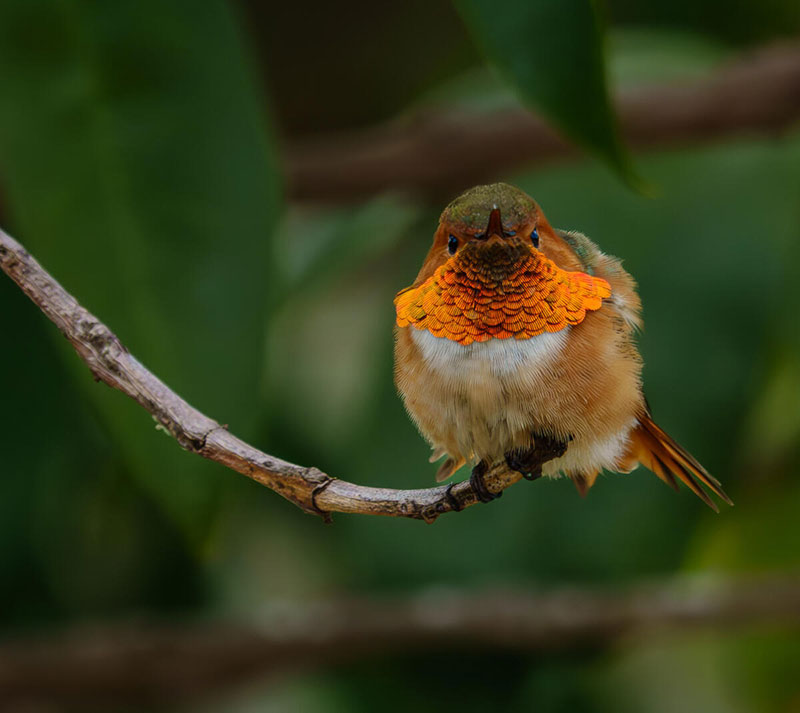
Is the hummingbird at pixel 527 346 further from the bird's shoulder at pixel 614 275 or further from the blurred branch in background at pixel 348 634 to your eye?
the blurred branch in background at pixel 348 634

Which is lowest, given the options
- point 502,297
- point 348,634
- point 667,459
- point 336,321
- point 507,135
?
point 348,634

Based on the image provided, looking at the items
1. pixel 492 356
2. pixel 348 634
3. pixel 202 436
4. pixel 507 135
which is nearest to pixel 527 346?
pixel 492 356

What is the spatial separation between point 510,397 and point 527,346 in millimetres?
35

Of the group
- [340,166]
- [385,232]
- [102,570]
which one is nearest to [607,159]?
[340,166]

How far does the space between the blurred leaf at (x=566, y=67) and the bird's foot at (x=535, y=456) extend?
21 cm

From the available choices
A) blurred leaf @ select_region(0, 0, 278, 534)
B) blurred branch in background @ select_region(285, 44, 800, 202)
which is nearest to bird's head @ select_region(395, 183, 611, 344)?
blurred leaf @ select_region(0, 0, 278, 534)

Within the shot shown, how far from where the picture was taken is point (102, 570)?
2.23 metres

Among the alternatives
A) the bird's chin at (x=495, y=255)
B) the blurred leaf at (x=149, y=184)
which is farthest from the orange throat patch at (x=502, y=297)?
the blurred leaf at (x=149, y=184)

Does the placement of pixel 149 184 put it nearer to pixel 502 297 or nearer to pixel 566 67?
pixel 566 67

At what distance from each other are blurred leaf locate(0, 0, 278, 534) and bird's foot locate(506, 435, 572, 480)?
1.72ft

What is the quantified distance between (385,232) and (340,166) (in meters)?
0.21

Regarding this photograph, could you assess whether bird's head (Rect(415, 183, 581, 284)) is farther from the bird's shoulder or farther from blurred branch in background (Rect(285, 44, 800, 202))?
blurred branch in background (Rect(285, 44, 800, 202))

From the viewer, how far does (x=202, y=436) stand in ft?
1.69

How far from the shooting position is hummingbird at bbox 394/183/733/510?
52cm
